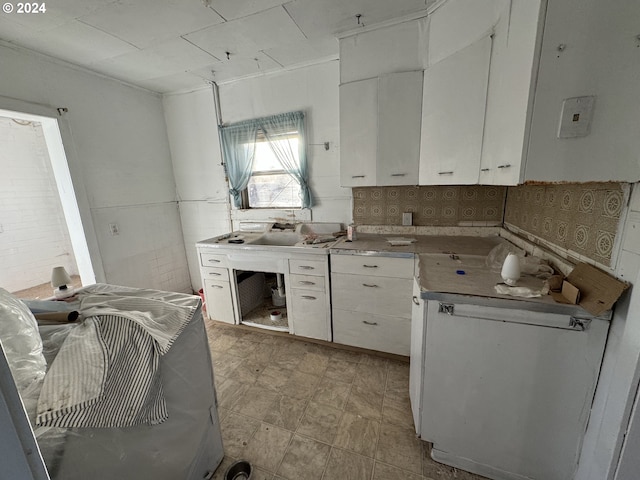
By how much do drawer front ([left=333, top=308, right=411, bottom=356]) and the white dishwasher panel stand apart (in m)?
0.66

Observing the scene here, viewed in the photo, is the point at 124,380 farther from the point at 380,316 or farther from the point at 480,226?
the point at 480,226

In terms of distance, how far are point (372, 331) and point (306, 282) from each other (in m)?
0.67

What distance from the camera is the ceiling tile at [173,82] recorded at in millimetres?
2513

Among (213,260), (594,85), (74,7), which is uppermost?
(74,7)

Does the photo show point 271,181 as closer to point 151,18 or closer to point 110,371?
point 151,18

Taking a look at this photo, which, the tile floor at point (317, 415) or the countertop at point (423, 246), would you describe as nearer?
the tile floor at point (317, 415)

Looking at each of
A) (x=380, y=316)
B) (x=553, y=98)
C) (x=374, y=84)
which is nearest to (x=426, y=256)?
(x=380, y=316)

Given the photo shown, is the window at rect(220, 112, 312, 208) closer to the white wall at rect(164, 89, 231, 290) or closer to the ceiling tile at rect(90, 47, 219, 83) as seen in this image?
the white wall at rect(164, 89, 231, 290)

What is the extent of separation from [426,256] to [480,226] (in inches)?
32.0

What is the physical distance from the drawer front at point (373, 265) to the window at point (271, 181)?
0.99m

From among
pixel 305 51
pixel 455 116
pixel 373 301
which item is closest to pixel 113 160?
pixel 305 51

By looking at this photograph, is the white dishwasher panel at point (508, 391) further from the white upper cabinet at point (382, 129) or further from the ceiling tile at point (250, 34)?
the ceiling tile at point (250, 34)

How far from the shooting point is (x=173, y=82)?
2.63 metres

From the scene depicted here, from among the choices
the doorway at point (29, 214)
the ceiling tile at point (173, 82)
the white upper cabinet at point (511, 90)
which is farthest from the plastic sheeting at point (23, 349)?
the doorway at point (29, 214)
